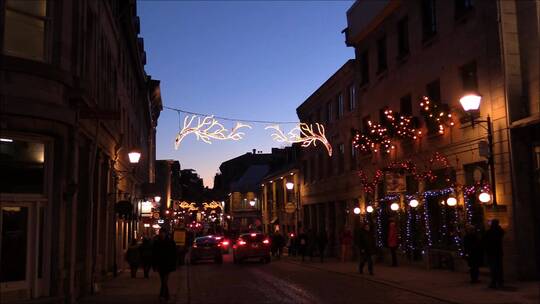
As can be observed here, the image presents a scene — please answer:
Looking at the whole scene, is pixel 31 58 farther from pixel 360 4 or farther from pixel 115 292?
pixel 360 4

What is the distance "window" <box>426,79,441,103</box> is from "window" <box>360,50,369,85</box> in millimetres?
7158

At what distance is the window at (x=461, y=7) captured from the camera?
19.9 m

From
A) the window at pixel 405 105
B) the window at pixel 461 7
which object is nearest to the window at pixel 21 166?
the window at pixel 461 7

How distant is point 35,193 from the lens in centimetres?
1335

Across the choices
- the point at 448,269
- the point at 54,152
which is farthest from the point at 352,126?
the point at 54,152

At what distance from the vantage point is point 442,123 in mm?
→ 21156

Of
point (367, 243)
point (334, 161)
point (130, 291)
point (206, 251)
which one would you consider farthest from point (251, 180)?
point (130, 291)

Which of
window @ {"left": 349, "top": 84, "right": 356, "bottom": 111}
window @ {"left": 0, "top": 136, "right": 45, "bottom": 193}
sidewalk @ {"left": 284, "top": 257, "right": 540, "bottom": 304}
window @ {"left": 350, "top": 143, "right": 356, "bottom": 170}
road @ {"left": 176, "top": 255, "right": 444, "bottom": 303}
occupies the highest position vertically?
window @ {"left": 349, "top": 84, "right": 356, "bottom": 111}

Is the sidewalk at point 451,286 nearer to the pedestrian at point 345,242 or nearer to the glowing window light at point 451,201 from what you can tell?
the glowing window light at point 451,201

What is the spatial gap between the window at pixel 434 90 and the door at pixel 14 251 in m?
14.7

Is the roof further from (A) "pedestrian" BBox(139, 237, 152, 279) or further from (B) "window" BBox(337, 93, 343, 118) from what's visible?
(A) "pedestrian" BBox(139, 237, 152, 279)

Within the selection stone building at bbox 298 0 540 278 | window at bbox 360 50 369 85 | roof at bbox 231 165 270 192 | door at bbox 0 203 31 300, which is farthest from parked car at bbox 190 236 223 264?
roof at bbox 231 165 270 192

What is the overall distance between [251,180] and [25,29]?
77.2m

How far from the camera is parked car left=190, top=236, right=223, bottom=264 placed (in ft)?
107
